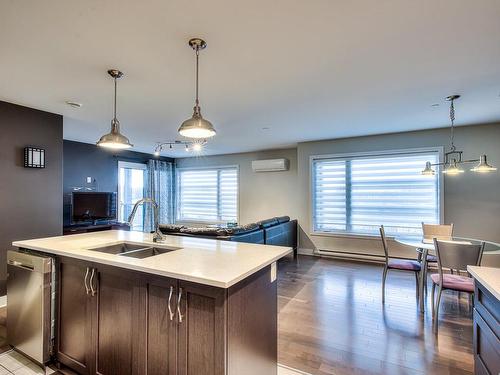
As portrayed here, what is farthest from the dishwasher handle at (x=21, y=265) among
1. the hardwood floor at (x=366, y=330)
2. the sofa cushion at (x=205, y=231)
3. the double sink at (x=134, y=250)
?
the sofa cushion at (x=205, y=231)

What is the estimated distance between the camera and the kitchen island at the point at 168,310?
1.44 meters

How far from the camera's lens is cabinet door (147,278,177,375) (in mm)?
1538

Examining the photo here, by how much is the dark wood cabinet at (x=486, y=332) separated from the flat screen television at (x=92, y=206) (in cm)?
609

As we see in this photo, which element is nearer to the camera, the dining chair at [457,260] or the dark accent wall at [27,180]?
the dining chair at [457,260]

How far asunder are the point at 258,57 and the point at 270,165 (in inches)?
177

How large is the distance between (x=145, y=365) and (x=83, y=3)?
7.50ft

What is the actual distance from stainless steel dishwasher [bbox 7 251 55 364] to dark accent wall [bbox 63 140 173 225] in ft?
11.7

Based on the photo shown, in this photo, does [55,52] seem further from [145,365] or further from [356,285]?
[356,285]

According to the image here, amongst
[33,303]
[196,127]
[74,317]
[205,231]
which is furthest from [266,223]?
[33,303]

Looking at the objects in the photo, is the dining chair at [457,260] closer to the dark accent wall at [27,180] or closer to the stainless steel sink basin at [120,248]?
the stainless steel sink basin at [120,248]

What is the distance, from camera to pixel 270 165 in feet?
22.1

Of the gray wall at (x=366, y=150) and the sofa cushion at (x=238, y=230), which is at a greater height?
the gray wall at (x=366, y=150)

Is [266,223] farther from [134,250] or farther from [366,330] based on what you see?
[134,250]

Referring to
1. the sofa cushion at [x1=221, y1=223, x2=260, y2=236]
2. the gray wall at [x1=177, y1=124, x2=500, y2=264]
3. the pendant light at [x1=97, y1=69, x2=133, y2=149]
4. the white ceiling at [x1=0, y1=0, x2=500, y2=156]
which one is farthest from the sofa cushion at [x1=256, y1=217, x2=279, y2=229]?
the pendant light at [x1=97, y1=69, x2=133, y2=149]
